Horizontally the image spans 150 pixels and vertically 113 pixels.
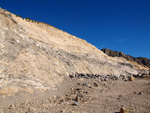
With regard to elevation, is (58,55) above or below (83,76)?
above

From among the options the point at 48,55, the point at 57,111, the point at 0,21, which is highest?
the point at 0,21

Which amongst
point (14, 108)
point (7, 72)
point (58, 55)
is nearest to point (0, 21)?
point (7, 72)

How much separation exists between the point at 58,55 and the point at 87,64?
549cm

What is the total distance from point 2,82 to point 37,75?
302 centimetres

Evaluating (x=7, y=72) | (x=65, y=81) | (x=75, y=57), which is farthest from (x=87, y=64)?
(x=7, y=72)

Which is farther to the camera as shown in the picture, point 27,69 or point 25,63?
point 25,63

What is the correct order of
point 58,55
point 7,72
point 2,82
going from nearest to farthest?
point 2,82 → point 7,72 → point 58,55

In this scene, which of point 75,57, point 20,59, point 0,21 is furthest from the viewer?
point 75,57

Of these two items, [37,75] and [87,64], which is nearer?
[37,75]

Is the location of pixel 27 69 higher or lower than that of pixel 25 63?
lower

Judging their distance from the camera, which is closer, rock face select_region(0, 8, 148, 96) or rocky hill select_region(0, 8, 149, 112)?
rocky hill select_region(0, 8, 149, 112)

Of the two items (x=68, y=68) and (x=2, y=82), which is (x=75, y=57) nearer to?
(x=68, y=68)

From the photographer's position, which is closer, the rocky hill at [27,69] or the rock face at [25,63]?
the rocky hill at [27,69]

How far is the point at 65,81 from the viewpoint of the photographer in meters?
13.7
